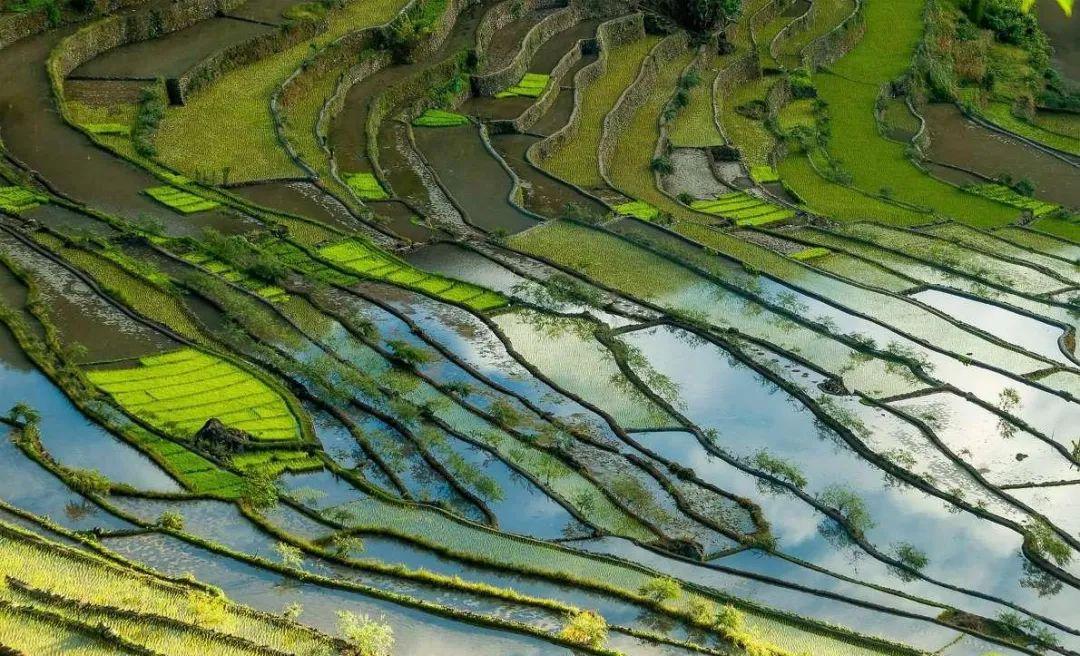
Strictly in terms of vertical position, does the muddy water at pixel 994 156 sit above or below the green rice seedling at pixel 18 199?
below

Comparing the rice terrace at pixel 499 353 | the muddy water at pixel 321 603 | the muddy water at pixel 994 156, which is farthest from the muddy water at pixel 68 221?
the muddy water at pixel 994 156

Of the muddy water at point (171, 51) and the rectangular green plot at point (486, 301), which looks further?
the muddy water at point (171, 51)

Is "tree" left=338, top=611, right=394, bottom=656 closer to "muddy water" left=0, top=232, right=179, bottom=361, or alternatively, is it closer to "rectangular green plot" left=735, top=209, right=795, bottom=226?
"muddy water" left=0, top=232, right=179, bottom=361

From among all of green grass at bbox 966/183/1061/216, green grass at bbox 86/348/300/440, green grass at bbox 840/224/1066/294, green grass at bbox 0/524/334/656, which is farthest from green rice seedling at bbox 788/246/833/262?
green grass at bbox 0/524/334/656

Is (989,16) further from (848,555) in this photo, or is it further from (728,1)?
(848,555)

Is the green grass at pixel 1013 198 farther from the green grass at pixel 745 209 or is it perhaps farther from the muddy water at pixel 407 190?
the muddy water at pixel 407 190

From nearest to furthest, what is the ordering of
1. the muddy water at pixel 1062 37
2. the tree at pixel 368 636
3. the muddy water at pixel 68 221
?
the tree at pixel 368 636 < the muddy water at pixel 68 221 < the muddy water at pixel 1062 37
